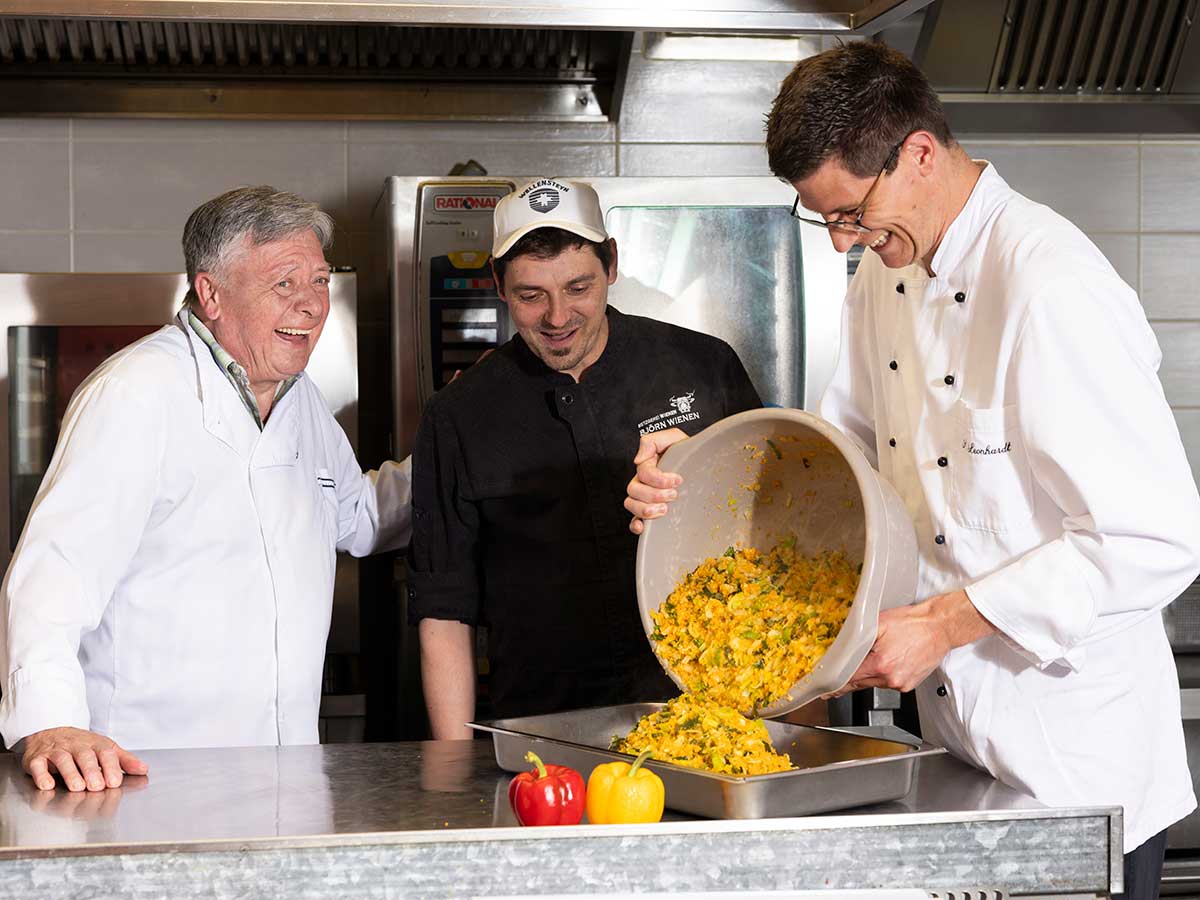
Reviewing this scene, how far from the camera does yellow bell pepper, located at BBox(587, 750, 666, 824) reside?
119 cm

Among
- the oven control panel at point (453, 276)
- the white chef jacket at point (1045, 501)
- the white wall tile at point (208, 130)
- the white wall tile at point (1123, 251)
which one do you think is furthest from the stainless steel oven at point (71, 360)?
the white wall tile at point (1123, 251)

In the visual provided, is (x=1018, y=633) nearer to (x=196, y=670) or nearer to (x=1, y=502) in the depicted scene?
(x=196, y=670)

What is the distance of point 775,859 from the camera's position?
3.95ft

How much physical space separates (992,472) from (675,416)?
2.37 feet

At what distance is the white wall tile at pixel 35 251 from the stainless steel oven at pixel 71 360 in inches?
23.0

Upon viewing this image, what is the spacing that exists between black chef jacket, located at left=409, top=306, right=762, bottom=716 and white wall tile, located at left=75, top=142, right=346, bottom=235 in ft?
3.86

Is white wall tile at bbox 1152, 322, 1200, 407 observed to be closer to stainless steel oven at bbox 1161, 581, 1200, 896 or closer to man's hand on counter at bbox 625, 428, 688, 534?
stainless steel oven at bbox 1161, 581, 1200, 896

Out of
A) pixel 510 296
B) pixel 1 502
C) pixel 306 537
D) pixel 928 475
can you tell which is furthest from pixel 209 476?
pixel 928 475

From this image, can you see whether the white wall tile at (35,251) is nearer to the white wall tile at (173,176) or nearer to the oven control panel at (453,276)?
the white wall tile at (173,176)

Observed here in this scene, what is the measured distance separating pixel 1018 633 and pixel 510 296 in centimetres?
99

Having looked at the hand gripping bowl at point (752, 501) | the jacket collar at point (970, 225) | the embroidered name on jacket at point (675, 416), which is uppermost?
the jacket collar at point (970, 225)

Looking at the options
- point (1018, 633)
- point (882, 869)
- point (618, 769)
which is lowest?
point (882, 869)

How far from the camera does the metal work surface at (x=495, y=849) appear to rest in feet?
3.79

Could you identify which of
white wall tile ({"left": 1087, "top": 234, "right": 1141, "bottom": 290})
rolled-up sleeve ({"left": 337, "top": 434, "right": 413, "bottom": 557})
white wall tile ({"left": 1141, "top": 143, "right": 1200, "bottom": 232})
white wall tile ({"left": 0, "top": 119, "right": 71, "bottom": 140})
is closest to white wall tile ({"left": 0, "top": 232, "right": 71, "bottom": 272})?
white wall tile ({"left": 0, "top": 119, "right": 71, "bottom": 140})
